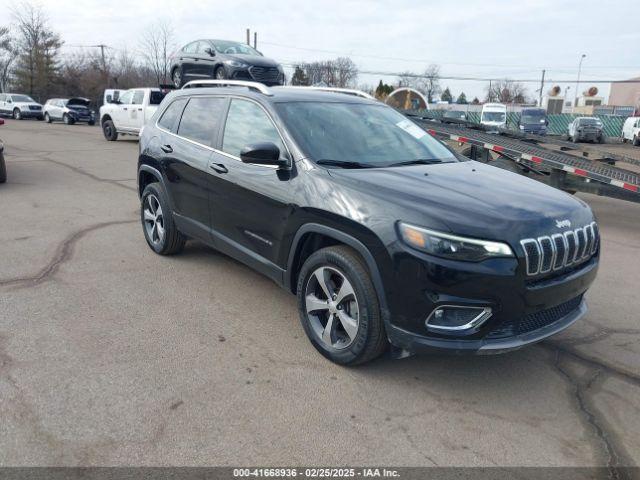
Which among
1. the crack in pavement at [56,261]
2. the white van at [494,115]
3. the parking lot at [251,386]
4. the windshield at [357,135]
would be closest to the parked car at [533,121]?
the white van at [494,115]

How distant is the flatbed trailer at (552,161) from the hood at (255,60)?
4605mm

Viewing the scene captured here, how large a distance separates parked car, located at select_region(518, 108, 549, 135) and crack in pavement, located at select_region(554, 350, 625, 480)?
35.8 m

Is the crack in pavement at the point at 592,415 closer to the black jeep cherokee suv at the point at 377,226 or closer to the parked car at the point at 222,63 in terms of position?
the black jeep cherokee suv at the point at 377,226

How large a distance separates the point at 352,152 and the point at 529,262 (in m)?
1.55

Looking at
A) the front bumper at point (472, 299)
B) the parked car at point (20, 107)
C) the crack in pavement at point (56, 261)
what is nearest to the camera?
the front bumper at point (472, 299)

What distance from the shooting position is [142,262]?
17.8 ft

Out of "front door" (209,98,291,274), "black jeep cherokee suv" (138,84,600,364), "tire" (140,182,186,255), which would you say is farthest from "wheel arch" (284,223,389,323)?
"tire" (140,182,186,255)

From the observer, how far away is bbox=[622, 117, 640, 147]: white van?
32.6 metres

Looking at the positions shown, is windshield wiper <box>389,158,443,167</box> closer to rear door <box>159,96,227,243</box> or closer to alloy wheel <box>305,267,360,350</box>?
alloy wheel <box>305,267,360,350</box>

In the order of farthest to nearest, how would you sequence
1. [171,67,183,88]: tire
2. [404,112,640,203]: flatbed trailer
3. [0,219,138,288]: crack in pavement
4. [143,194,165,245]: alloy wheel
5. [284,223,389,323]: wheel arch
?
[171,67,183,88]: tire, [404,112,640,203]: flatbed trailer, [143,194,165,245]: alloy wheel, [0,219,138,288]: crack in pavement, [284,223,389,323]: wheel arch

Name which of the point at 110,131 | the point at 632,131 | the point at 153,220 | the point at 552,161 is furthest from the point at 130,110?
the point at 632,131

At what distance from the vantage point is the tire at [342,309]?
10.2 feet

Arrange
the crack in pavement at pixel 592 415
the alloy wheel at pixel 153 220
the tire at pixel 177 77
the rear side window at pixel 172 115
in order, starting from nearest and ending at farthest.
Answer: the crack in pavement at pixel 592 415
the rear side window at pixel 172 115
the alloy wheel at pixel 153 220
the tire at pixel 177 77

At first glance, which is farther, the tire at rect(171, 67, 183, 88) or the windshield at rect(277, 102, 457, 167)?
the tire at rect(171, 67, 183, 88)
